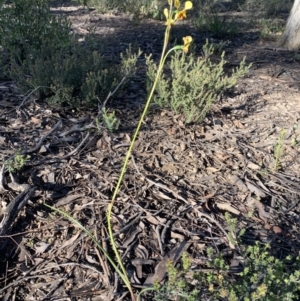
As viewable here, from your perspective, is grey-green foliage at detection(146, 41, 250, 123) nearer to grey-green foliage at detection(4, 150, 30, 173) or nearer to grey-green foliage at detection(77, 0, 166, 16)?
grey-green foliage at detection(4, 150, 30, 173)

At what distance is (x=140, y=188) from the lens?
2.98 metres

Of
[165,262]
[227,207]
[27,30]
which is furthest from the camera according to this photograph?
[27,30]

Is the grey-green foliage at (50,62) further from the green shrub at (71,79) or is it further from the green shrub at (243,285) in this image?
the green shrub at (243,285)

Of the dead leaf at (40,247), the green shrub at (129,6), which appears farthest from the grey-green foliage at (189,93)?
the green shrub at (129,6)

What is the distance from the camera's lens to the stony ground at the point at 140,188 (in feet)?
8.08

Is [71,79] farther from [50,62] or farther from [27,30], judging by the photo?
[27,30]

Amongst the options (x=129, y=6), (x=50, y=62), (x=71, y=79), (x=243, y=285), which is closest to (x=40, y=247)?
(x=243, y=285)

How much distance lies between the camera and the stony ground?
97.0 inches

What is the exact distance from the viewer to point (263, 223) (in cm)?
287

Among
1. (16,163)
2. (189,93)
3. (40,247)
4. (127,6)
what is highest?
(189,93)

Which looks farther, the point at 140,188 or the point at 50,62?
the point at 50,62

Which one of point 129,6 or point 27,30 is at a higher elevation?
point 27,30

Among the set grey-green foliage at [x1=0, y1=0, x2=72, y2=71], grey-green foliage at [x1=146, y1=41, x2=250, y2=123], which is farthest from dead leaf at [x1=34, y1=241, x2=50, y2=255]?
grey-green foliage at [x1=0, y1=0, x2=72, y2=71]

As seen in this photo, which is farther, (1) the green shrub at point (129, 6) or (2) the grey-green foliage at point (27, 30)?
(1) the green shrub at point (129, 6)
